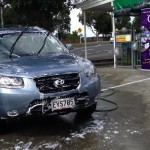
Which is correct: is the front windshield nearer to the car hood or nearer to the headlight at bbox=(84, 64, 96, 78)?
the car hood

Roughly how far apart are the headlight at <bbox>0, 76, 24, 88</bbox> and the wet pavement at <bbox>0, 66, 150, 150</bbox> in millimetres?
848

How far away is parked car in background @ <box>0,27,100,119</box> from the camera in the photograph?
592cm

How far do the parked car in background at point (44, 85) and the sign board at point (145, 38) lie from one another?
25.1 ft

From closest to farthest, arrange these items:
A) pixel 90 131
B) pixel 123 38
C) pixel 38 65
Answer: pixel 38 65 → pixel 90 131 → pixel 123 38

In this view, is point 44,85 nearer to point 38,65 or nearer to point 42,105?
point 42,105

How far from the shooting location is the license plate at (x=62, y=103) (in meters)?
6.08

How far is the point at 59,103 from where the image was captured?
6.11 m

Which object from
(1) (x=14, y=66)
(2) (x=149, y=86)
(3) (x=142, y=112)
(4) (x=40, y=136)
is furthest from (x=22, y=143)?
(2) (x=149, y=86)

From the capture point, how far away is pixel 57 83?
613cm

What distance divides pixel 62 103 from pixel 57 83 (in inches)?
12.2

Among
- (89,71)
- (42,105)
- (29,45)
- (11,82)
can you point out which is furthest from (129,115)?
(11,82)

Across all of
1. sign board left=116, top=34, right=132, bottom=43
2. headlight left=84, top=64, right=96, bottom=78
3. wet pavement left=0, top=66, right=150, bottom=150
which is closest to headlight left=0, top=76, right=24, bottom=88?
wet pavement left=0, top=66, right=150, bottom=150

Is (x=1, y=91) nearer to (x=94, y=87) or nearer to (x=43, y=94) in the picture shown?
(x=43, y=94)

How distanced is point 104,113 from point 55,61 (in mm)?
1752
